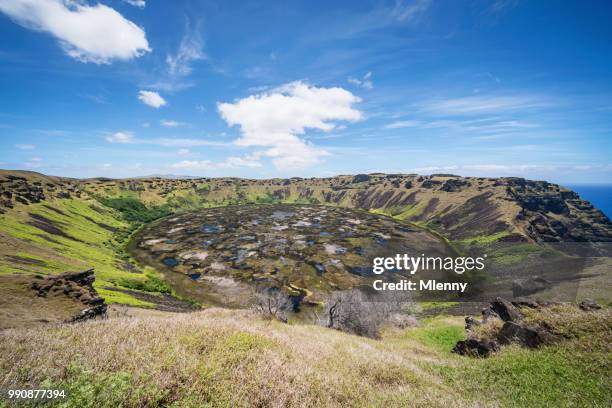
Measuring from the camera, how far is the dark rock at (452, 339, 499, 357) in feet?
58.2

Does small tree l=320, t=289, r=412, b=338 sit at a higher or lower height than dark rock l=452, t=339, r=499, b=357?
lower

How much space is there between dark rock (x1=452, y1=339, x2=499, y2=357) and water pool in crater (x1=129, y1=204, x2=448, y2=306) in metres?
60.6

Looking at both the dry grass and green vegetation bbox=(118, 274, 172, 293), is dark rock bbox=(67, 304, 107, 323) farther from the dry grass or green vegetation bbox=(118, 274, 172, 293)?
green vegetation bbox=(118, 274, 172, 293)

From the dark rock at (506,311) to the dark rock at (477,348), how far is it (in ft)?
12.0

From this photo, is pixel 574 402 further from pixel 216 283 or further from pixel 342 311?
pixel 216 283

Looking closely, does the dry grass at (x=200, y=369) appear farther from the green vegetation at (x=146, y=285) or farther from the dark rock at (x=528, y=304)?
the green vegetation at (x=146, y=285)

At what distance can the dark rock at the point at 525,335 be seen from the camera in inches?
607

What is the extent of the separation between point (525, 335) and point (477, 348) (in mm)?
3536

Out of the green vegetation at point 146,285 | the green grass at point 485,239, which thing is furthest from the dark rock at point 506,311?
the green grass at point 485,239

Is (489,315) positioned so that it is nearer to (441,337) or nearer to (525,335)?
(441,337)

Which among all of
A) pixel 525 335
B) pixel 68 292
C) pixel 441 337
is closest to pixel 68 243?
pixel 68 292

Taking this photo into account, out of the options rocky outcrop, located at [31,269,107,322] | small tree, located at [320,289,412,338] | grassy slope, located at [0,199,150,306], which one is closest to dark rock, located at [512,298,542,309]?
small tree, located at [320,289,412,338]

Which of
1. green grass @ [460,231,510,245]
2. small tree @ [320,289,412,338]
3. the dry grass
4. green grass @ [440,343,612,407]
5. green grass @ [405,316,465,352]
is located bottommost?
green grass @ [460,231,510,245]

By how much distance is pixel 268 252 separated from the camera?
119m
